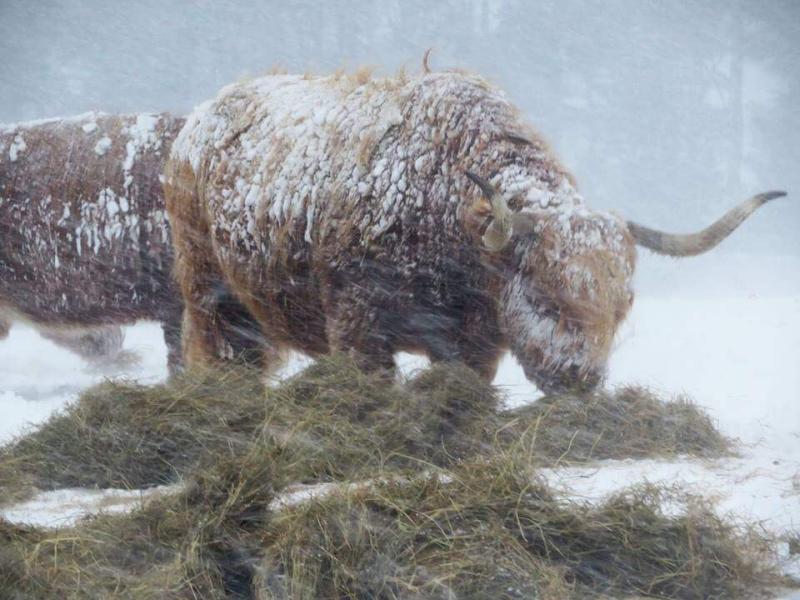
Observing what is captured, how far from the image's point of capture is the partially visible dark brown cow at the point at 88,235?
4211mm

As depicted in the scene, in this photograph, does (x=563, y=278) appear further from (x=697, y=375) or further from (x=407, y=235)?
(x=697, y=375)

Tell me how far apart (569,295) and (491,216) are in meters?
0.39

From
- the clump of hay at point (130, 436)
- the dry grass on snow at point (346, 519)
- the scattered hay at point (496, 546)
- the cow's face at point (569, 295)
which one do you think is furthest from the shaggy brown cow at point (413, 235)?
the scattered hay at point (496, 546)

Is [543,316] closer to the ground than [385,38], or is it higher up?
closer to the ground

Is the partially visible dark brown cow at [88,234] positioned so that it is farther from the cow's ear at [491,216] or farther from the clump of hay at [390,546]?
the clump of hay at [390,546]

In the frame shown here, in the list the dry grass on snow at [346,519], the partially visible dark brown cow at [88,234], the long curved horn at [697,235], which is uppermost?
the long curved horn at [697,235]

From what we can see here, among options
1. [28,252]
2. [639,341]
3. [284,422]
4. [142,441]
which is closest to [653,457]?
[639,341]

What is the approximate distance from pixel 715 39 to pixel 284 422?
2.79 meters

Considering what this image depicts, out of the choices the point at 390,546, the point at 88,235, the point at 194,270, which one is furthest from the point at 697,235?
the point at 88,235

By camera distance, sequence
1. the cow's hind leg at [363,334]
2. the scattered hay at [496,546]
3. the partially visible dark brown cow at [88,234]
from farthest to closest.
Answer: the partially visible dark brown cow at [88,234] → the cow's hind leg at [363,334] → the scattered hay at [496,546]

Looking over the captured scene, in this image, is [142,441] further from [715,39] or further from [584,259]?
[715,39]

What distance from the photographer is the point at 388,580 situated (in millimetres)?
1761

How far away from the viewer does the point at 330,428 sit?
2535mm

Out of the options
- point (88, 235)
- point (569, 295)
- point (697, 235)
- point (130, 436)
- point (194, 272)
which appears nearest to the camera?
point (130, 436)
